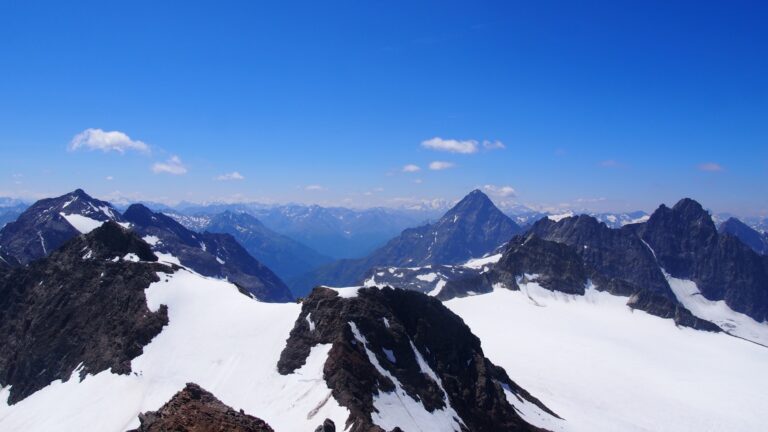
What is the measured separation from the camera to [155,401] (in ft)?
232

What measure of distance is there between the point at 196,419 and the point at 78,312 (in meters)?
92.4

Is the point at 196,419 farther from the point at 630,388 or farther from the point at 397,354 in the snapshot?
the point at 630,388

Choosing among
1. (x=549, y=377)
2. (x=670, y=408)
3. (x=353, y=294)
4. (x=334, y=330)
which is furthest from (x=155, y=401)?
(x=670, y=408)

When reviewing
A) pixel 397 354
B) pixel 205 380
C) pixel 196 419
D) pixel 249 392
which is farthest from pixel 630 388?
pixel 196 419

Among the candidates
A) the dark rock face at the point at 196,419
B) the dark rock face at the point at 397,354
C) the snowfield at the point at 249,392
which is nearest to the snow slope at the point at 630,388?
the snowfield at the point at 249,392

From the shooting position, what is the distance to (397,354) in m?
79.8

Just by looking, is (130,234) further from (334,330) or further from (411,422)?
(411,422)

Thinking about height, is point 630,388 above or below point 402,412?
below

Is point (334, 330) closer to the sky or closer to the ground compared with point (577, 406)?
closer to the sky

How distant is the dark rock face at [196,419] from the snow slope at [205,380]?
31424mm

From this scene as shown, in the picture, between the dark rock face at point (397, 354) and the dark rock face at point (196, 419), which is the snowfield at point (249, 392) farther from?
the dark rock face at point (196, 419)

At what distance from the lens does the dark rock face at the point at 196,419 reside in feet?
85.1

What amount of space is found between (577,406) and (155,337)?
10684cm

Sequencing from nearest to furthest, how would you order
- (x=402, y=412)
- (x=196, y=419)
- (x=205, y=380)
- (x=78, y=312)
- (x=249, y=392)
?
(x=196, y=419) < (x=402, y=412) < (x=249, y=392) < (x=205, y=380) < (x=78, y=312)
